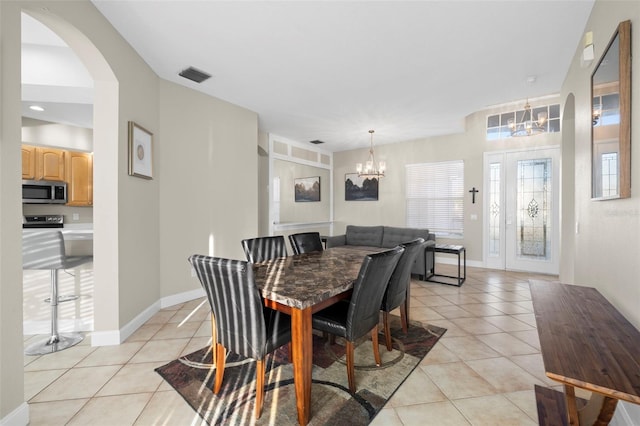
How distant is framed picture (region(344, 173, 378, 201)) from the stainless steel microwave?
5643 mm

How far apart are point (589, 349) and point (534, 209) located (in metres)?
4.89

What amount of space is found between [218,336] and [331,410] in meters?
0.82

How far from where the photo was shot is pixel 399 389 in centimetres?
187

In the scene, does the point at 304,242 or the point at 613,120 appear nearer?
the point at 613,120

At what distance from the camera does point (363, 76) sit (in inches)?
129

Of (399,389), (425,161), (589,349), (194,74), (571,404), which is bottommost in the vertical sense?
(399,389)

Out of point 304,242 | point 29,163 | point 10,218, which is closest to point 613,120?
point 304,242

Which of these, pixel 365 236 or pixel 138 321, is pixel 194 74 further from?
pixel 365 236

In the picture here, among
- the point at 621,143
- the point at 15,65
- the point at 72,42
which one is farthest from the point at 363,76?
the point at 15,65

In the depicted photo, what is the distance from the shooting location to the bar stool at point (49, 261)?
2248mm

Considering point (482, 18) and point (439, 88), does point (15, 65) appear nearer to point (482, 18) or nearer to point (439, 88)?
point (482, 18)

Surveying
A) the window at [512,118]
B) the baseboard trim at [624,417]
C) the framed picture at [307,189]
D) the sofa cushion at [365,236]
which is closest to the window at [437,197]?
the window at [512,118]

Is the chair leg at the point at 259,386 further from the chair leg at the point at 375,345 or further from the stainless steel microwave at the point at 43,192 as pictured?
the stainless steel microwave at the point at 43,192

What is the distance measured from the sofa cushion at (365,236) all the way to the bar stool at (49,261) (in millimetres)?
4335
